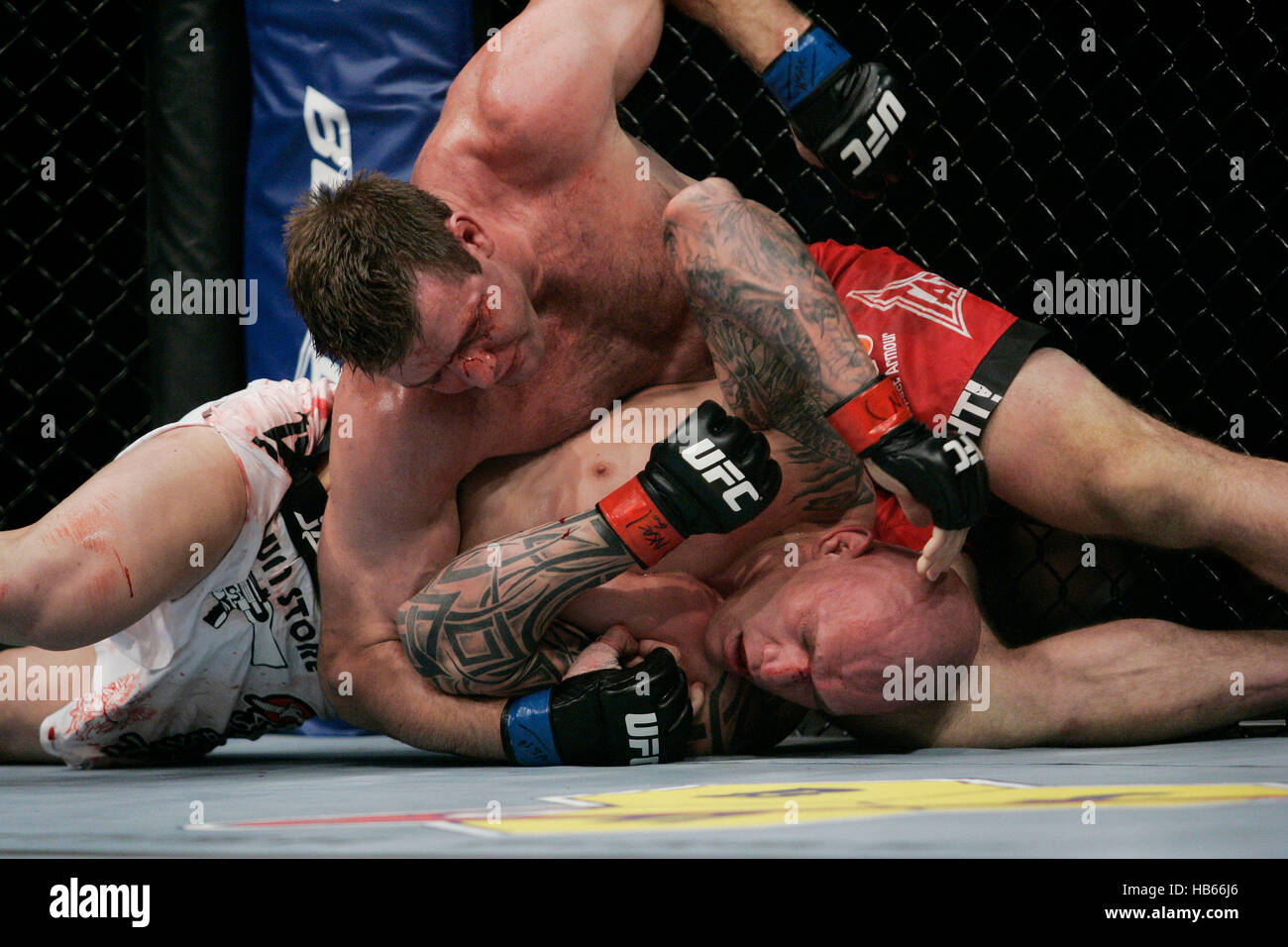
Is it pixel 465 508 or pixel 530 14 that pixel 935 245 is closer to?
pixel 530 14

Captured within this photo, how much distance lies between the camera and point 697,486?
144 centimetres

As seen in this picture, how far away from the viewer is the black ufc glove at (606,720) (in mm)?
1458

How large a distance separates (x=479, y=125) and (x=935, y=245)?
1196 mm

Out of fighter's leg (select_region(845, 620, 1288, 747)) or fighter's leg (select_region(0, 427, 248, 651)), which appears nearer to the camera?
fighter's leg (select_region(0, 427, 248, 651))

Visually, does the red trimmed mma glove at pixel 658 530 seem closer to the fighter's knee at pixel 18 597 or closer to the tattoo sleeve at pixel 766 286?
the tattoo sleeve at pixel 766 286

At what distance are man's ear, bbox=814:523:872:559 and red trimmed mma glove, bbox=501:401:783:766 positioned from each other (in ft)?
0.63

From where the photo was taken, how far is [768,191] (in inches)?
98.5

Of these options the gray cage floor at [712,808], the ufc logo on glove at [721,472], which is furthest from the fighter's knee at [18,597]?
the ufc logo on glove at [721,472]

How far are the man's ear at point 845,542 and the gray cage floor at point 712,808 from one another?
26 cm

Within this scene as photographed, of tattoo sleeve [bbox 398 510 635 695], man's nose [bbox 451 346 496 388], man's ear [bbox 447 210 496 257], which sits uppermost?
man's ear [bbox 447 210 496 257]

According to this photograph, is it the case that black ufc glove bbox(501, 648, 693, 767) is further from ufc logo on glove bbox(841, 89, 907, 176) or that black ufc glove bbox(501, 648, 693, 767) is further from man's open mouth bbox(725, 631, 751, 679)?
ufc logo on glove bbox(841, 89, 907, 176)

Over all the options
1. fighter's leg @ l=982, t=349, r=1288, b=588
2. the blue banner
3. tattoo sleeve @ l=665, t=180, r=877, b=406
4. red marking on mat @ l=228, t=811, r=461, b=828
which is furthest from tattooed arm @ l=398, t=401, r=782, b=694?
the blue banner

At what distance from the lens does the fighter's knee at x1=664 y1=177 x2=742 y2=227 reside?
1539mm
